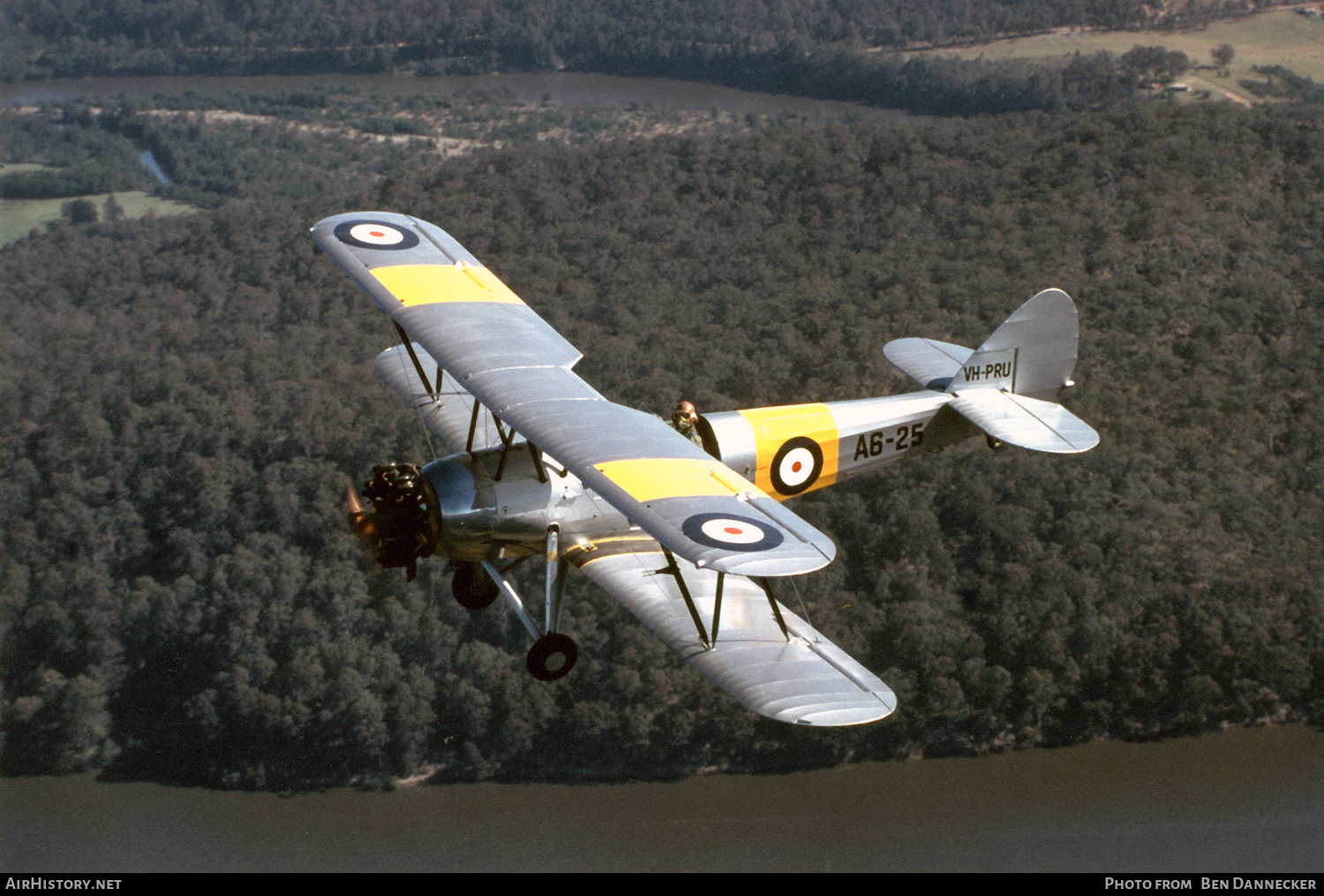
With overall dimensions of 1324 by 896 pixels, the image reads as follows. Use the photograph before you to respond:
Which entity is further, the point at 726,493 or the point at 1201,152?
the point at 1201,152

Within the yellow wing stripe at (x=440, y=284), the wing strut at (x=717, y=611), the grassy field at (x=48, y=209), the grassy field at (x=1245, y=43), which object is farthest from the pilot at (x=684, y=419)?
the grassy field at (x=48, y=209)

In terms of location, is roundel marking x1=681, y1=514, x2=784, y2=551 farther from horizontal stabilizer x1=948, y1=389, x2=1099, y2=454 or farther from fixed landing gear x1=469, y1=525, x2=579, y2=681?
horizontal stabilizer x1=948, y1=389, x2=1099, y2=454

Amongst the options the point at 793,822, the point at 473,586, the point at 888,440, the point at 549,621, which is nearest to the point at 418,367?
the point at 473,586

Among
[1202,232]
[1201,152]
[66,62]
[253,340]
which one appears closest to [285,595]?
[253,340]

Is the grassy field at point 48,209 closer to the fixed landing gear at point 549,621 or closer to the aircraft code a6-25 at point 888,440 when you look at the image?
the aircraft code a6-25 at point 888,440

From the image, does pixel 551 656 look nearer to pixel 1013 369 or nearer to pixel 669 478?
pixel 669 478

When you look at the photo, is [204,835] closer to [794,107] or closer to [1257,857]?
[1257,857]
